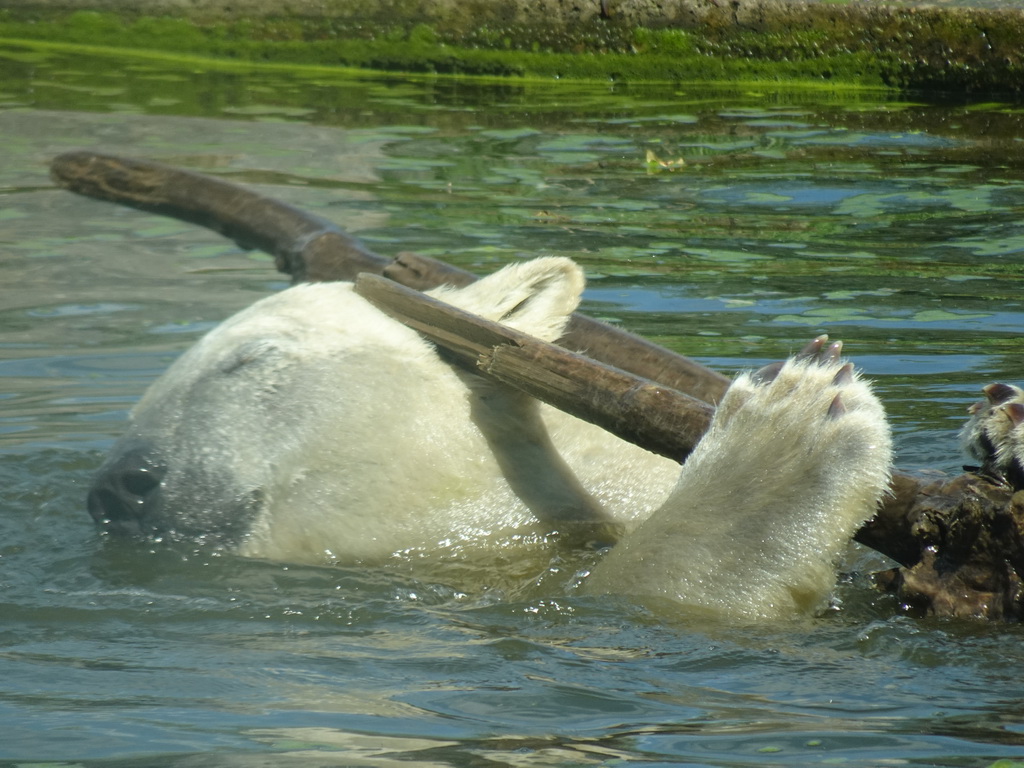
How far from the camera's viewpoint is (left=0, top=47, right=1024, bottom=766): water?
255cm

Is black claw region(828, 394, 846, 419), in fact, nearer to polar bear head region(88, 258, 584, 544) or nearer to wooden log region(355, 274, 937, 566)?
wooden log region(355, 274, 937, 566)

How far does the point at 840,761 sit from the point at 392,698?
34.8 inches

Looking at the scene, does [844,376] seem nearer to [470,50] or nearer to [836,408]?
[836,408]

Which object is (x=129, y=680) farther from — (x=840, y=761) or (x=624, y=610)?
(x=840, y=761)

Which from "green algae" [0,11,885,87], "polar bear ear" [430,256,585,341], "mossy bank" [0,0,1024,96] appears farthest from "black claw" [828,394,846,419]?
"green algae" [0,11,885,87]

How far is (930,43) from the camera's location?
12891 mm

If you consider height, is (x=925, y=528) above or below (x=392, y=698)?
above

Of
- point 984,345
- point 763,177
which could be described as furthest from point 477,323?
point 763,177

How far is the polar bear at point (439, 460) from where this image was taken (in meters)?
3.19

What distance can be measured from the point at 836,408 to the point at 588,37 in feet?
37.9

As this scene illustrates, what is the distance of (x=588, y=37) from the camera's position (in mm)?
14094

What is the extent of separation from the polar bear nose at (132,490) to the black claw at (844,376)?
1.72 meters

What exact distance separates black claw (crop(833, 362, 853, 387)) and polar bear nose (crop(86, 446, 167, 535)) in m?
1.72

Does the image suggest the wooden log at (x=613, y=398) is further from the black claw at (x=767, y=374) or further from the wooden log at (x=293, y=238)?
the wooden log at (x=293, y=238)
